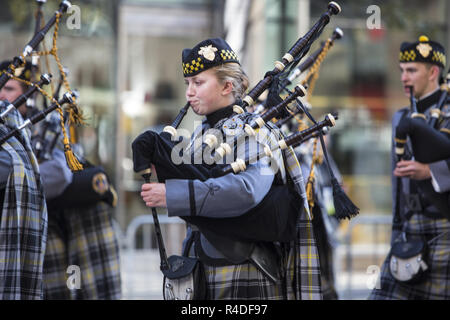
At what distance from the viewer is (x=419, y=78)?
3945mm

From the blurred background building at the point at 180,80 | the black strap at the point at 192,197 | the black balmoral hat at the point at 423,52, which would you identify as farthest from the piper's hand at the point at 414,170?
the blurred background building at the point at 180,80

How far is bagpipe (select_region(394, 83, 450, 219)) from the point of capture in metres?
3.56

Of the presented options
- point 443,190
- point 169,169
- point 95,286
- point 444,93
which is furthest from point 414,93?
point 95,286

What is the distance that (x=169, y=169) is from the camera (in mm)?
2582

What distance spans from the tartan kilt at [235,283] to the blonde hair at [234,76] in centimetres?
70

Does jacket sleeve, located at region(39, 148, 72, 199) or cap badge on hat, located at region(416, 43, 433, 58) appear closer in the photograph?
jacket sleeve, located at region(39, 148, 72, 199)

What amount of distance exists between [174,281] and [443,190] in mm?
1670

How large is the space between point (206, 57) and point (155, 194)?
59 cm

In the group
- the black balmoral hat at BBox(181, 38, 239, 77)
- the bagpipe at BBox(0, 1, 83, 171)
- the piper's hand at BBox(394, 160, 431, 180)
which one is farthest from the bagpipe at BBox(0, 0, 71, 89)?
the piper's hand at BBox(394, 160, 431, 180)

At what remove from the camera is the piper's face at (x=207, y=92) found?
2736 millimetres

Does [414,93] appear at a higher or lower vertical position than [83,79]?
lower

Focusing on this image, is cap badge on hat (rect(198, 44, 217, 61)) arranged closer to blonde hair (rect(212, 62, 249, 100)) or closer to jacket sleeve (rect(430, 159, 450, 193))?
blonde hair (rect(212, 62, 249, 100))

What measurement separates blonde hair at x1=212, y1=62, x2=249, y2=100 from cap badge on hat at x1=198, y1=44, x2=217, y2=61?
0.15 ft
